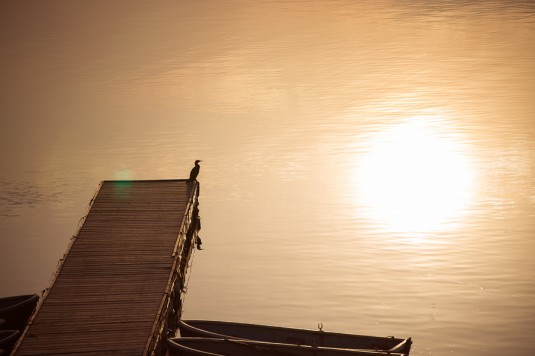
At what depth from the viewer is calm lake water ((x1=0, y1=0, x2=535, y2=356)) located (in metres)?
43.8

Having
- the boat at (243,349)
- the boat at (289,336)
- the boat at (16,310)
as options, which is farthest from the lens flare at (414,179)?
the boat at (16,310)

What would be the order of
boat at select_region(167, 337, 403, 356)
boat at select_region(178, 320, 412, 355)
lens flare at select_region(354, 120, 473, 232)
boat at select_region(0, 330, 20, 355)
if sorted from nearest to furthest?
boat at select_region(167, 337, 403, 356) → boat at select_region(0, 330, 20, 355) → boat at select_region(178, 320, 412, 355) → lens flare at select_region(354, 120, 473, 232)

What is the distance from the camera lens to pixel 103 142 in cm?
6706

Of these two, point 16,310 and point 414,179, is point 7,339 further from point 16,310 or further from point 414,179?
point 414,179

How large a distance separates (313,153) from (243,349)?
102 ft

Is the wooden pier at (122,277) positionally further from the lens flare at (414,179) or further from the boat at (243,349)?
the lens flare at (414,179)

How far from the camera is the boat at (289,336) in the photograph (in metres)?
34.7

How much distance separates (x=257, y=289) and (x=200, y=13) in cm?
7471

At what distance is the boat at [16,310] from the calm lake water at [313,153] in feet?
19.7

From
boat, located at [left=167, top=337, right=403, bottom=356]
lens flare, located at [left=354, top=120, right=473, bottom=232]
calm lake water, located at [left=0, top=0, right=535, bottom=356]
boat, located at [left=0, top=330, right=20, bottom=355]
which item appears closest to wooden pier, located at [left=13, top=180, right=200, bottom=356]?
boat, located at [left=167, top=337, right=403, bottom=356]

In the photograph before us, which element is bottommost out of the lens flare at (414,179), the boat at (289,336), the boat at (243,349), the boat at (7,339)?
the boat at (7,339)

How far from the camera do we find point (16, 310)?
127 ft

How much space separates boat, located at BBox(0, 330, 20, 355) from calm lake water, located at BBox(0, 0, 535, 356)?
32.4 feet

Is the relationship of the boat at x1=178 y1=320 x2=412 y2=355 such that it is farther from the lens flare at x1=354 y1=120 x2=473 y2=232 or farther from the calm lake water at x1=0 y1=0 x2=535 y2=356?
the lens flare at x1=354 y1=120 x2=473 y2=232
